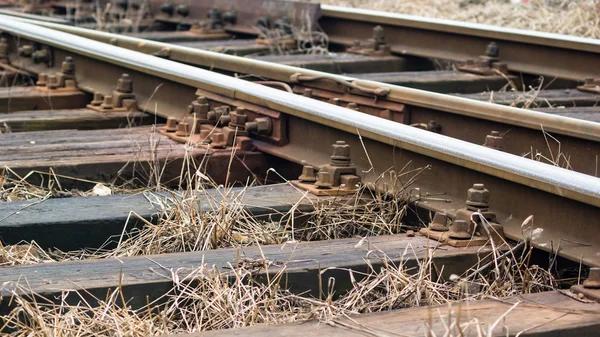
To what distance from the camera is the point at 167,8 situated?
991 cm

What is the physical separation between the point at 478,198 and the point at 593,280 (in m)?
0.57

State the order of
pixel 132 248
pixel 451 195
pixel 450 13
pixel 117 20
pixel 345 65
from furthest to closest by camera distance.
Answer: pixel 450 13
pixel 117 20
pixel 345 65
pixel 451 195
pixel 132 248

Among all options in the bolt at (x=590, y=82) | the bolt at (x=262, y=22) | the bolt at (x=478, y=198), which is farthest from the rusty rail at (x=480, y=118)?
the bolt at (x=262, y=22)

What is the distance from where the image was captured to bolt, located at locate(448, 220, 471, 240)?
10.8 ft

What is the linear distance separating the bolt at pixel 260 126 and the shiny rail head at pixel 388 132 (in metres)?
0.07

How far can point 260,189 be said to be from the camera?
13.0 feet

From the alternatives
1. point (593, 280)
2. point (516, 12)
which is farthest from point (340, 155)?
point (516, 12)

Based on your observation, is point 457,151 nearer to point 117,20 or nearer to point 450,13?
point 117,20

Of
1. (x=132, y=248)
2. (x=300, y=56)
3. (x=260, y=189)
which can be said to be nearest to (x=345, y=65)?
(x=300, y=56)

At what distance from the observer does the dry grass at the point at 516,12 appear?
30.0ft

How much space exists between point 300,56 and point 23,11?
424cm

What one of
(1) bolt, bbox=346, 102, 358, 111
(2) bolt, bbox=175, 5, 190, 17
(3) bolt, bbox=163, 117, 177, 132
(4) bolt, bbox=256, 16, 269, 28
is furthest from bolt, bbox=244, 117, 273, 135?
(2) bolt, bbox=175, 5, 190, 17

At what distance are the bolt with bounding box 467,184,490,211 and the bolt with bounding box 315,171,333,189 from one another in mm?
724

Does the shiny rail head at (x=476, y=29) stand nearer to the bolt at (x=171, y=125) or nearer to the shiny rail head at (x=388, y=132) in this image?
the shiny rail head at (x=388, y=132)
